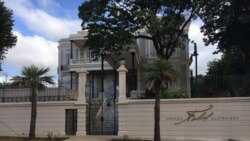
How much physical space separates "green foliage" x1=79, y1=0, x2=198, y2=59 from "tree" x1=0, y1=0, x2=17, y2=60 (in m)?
6.39

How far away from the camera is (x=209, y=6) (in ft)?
124

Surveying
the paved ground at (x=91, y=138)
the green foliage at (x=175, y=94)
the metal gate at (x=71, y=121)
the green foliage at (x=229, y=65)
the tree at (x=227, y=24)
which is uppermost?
the tree at (x=227, y=24)

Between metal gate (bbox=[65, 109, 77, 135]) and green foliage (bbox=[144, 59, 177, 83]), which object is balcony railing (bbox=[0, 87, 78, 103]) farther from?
green foliage (bbox=[144, 59, 177, 83])

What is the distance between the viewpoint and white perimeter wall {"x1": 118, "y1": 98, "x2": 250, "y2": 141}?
26.5 meters

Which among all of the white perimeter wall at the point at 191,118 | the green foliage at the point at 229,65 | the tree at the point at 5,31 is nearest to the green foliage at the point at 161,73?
the white perimeter wall at the point at 191,118

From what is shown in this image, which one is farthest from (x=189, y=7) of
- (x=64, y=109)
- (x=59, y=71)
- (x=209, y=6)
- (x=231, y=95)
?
(x=59, y=71)

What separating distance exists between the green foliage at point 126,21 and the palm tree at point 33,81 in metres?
9.65

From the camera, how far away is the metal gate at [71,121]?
29.3 m

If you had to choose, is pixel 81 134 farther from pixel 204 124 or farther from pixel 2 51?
pixel 2 51

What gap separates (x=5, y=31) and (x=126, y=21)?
10.0m

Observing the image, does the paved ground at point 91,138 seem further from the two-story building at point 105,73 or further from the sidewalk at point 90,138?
the two-story building at point 105,73
